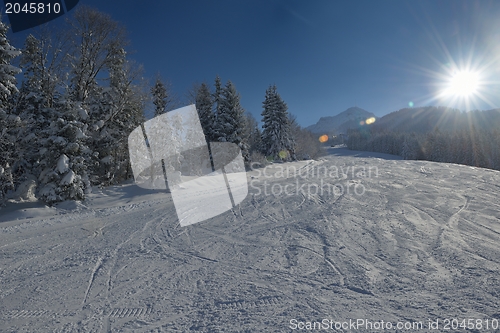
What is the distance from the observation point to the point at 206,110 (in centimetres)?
2748

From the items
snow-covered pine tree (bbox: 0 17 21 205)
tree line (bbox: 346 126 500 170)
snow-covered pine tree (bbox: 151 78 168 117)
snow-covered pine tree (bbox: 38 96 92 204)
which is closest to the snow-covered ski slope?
snow-covered pine tree (bbox: 38 96 92 204)

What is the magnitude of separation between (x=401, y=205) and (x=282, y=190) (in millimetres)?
4971

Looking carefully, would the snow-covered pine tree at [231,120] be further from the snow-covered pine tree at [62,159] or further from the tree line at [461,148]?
the tree line at [461,148]

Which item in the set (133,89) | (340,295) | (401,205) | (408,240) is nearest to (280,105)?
(133,89)

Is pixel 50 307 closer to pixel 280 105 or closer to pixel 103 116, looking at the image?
pixel 103 116

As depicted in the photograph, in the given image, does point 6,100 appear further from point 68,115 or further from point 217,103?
point 217,103

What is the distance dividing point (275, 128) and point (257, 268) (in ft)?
94.5

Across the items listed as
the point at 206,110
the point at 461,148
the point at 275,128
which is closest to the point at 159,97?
the point at 206,110

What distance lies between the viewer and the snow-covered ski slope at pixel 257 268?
10.5 feet

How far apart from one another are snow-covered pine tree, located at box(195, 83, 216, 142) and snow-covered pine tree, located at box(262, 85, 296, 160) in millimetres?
8622

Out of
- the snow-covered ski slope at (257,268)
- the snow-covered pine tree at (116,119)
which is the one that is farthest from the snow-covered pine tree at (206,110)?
the snow-covered ski slope at (257,268)

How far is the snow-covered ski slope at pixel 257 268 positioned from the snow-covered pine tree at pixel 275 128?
2362 centimetres

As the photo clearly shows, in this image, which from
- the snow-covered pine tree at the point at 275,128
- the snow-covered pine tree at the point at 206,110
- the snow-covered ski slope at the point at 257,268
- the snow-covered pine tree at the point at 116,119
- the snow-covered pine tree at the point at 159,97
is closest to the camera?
the snow-covered ski slope at the point at 257,268

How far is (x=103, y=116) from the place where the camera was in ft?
57.7
